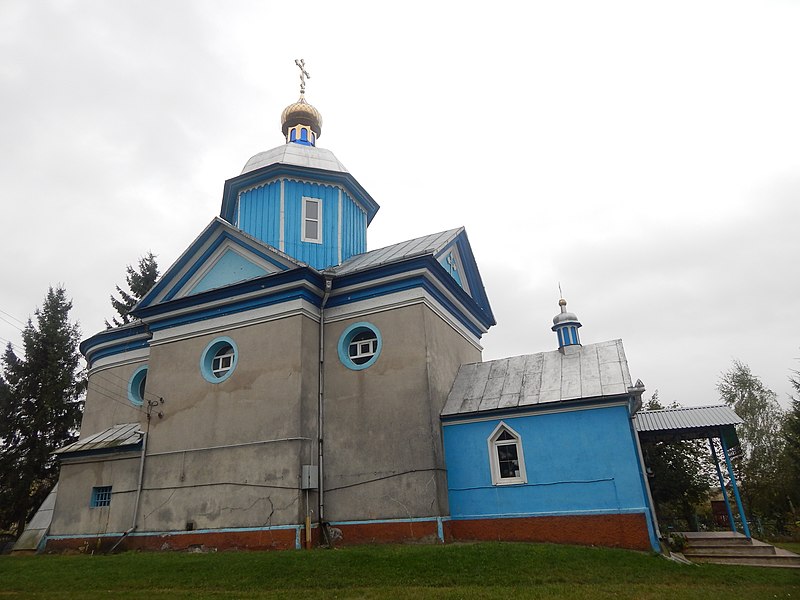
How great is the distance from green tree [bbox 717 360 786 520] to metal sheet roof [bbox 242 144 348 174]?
82.2 ft

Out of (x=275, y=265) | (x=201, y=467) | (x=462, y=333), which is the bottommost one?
(x=201, y=467)

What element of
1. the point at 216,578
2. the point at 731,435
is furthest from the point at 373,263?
the point at 731,435

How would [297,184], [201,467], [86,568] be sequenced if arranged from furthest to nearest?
[297,184]
[201,467]
[86,568]

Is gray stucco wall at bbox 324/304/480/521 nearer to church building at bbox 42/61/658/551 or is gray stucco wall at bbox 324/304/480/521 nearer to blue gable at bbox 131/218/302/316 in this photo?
church building at bbox 42/61/658/551

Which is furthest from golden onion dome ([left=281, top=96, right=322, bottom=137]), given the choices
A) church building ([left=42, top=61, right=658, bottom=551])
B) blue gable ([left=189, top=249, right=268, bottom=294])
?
blue gable ([left=189, top=249, right=268, bottom=294])

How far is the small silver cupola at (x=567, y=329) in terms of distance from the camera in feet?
52.2

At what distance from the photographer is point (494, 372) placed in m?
15.4

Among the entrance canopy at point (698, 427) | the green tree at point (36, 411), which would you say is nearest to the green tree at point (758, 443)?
the entrance canopy at point (698, 427)

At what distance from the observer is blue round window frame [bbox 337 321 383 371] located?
14.3m

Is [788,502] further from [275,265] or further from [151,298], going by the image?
[151,298]

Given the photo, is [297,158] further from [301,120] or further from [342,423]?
[342,423]

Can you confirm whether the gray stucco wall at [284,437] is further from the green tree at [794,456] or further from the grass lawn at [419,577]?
the green tree at [794,456]

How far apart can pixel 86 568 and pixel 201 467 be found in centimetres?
342

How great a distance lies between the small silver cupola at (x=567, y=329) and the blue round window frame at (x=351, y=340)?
5.48m
